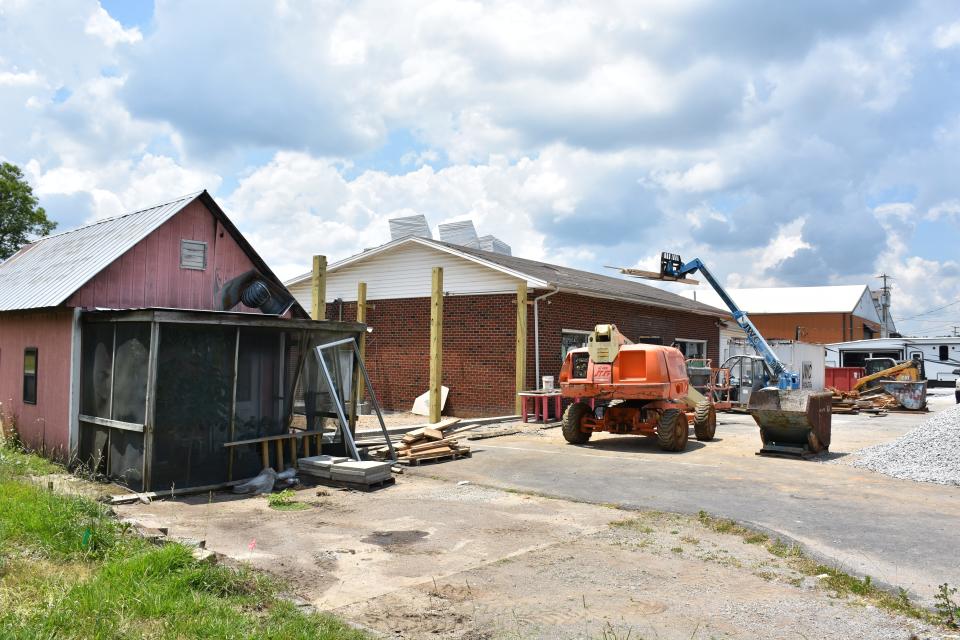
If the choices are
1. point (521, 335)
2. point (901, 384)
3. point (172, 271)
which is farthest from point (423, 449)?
point (901, 384)

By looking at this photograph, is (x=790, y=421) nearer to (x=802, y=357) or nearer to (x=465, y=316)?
(x=465, y=316)

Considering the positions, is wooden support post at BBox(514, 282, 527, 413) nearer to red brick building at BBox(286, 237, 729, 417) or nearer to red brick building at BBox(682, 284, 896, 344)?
red brick building at BBox(286, 237, 729, 417)

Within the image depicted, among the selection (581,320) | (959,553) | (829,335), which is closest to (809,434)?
(959,553)

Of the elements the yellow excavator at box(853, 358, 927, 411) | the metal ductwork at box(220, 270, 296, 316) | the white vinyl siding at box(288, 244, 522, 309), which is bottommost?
the yellow excavator at box(853, 358, 927, 411)

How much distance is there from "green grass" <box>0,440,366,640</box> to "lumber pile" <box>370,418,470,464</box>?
19.0ft

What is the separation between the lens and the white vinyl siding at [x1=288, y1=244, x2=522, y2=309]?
19734 millimetres

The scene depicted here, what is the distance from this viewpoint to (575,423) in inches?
578

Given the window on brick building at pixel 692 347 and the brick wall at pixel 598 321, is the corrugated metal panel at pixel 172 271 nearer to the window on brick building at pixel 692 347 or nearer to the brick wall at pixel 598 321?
the brick wall at pixel 598 321

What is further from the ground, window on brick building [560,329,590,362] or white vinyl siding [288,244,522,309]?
white vinyl siding [288,244,522,309]

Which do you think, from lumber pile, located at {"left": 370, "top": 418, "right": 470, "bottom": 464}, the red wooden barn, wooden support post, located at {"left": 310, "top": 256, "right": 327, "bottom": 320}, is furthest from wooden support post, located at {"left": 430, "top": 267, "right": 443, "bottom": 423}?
the red wooden barn

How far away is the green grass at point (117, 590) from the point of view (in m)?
4.59

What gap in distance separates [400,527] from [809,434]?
855 cm

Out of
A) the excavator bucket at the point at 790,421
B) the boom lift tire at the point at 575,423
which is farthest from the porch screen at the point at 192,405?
the excavator bucket at the point at 790,421

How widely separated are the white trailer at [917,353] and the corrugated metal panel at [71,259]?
3714cm
